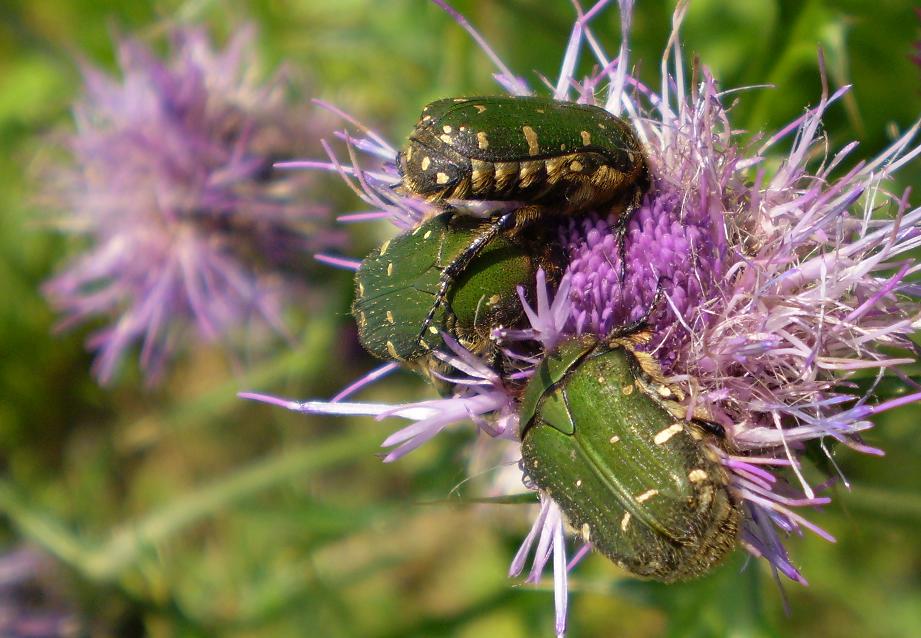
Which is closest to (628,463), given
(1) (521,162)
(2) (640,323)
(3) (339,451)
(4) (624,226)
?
(2) (640,323)

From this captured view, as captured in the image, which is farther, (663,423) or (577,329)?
(577,329)

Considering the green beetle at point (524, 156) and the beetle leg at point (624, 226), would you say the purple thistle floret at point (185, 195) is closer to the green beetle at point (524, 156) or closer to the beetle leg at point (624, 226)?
the green beetle at point (524, 156)

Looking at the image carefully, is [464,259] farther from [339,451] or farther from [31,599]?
[31,599]

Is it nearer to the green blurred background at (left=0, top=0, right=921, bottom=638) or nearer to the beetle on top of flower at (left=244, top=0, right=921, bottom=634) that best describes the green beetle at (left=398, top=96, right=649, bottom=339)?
the beetle on top of flower at (left=244, top=0, right=921, bottom=634)

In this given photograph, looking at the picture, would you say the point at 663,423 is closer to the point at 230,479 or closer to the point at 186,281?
the point at 186,281

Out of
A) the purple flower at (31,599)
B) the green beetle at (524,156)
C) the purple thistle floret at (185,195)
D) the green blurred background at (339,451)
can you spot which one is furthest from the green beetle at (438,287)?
the purple flower at (31,599)

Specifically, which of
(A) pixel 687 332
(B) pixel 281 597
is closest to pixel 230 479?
(B) pixel 281 597

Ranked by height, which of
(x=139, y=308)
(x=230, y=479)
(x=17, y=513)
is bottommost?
(x=230, y=479)
